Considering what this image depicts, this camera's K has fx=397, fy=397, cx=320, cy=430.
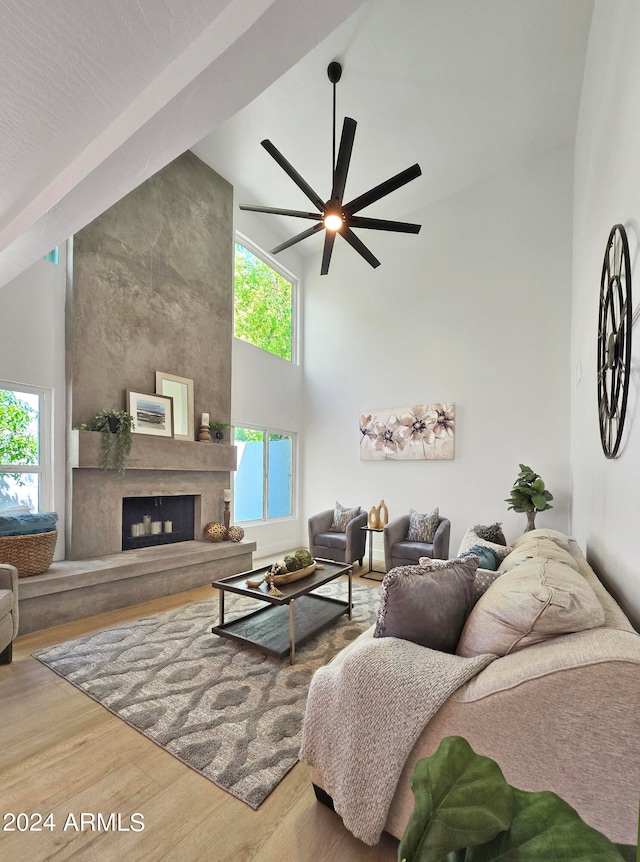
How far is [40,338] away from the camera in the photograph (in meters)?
A: 3.58

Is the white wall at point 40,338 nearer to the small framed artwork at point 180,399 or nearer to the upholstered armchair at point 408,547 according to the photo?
the small framed artwork at point 180,399

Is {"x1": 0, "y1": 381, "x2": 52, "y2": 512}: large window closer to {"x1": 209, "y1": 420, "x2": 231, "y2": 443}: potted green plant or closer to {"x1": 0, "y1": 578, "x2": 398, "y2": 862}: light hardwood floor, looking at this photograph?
{"x1": 209, "y1": 420, "x2": 231, "y2": 443}: potted green plant

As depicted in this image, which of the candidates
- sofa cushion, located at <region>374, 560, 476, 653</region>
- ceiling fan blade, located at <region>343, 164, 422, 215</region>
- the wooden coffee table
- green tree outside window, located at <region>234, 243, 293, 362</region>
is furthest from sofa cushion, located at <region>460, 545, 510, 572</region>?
green tree outside window, located at <region>234, 243, 293, 362</region>

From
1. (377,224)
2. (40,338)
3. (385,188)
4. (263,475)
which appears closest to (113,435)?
(40,338)

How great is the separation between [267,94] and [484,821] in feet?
17.0

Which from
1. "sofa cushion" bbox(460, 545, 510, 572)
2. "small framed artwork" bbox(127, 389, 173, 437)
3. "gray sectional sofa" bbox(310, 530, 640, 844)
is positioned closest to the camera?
"gray sectional sofa" bbox(310, 530, 640, 844)

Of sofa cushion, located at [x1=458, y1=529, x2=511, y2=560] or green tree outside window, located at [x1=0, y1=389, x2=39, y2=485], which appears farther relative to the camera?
green tree outside window, located at [x1=0, y1=389, x2=39, y2=485]

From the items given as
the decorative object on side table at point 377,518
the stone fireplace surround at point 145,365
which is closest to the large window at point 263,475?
the stone fireplace surround at point 145,365

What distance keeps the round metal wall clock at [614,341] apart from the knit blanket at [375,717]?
4.49 ft

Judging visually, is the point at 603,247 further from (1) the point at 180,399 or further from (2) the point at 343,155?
(1) the point at 180,399

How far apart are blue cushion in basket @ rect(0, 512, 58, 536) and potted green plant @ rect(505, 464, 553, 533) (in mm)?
4417

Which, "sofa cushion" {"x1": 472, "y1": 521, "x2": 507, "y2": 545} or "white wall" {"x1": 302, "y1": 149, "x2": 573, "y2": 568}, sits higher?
"white wall" {"x1": 302, "y1": 149, "x2": 573, "y2": 568}

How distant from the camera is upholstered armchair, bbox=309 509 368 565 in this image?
4.86 m

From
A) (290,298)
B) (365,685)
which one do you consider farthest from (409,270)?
(365,685)
